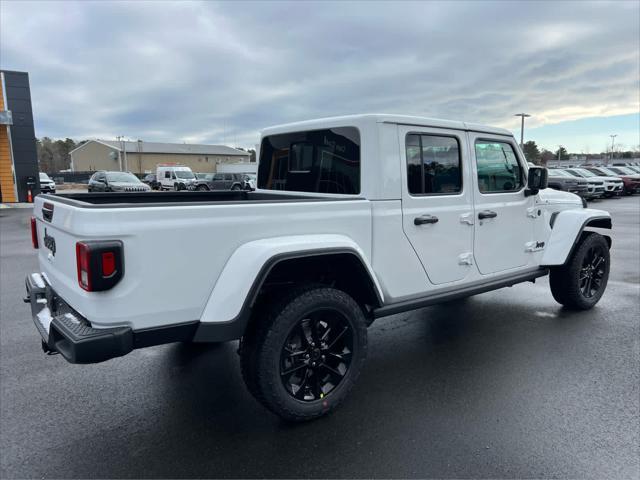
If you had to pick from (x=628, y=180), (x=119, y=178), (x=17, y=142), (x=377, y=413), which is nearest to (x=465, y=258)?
(x=377, y=413)

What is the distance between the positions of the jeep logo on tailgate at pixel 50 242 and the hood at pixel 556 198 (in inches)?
166

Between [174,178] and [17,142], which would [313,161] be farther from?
[174,178]

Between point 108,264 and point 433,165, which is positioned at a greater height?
point 433,165

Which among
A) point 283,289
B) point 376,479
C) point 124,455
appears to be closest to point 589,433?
point 376,479

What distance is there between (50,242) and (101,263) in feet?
3.60

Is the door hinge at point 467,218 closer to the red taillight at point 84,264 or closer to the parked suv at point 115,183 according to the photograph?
the red taillight at point 84,264

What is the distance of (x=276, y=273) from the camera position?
3.06 meters

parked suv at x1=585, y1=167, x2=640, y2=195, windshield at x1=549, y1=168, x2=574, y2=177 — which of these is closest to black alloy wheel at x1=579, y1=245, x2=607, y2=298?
windshield at x1=549, y1=168, x2=574, y2=177

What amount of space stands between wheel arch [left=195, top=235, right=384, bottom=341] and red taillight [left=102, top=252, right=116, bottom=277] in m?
0.55

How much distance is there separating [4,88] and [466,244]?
25077mm

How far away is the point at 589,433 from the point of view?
9.46 ft

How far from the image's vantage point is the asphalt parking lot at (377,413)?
2.61 meters

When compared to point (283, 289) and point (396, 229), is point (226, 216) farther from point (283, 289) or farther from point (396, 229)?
point (396, 229)

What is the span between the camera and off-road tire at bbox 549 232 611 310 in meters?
4.96
